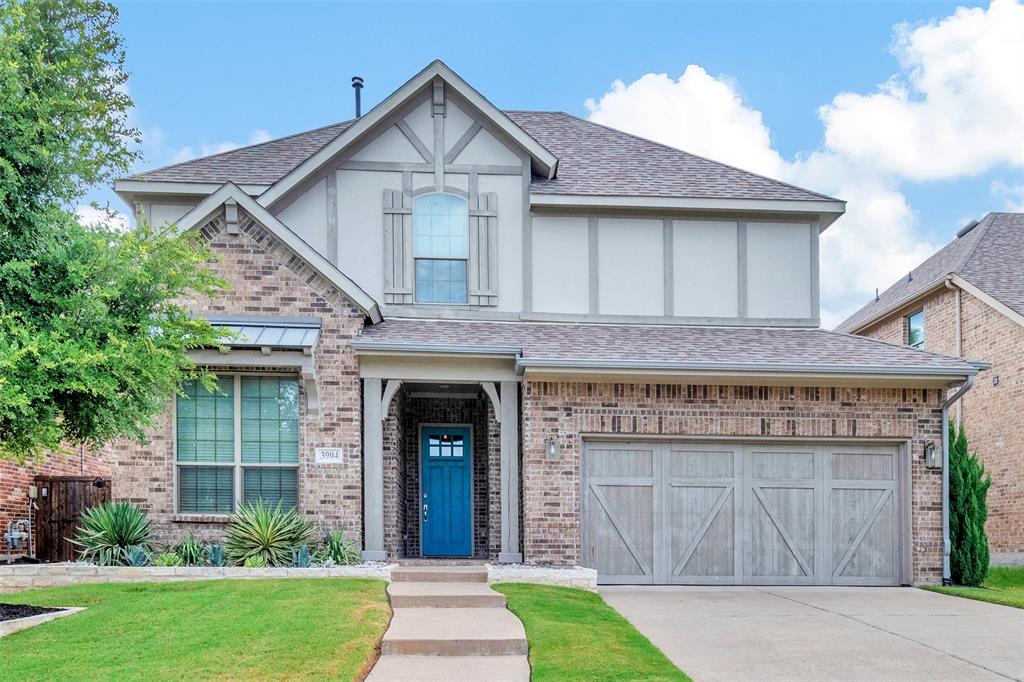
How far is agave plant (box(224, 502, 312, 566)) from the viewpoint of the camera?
11.0m

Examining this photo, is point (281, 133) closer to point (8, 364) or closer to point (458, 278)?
point (458, 278)

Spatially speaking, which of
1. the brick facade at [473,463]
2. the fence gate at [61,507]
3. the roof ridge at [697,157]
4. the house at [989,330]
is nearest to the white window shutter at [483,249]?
the brick facade at [473,463]

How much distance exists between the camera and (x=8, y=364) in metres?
6.86

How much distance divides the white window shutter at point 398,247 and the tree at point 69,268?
189 inches

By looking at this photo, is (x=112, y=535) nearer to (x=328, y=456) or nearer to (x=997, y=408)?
(x=328, y=456)

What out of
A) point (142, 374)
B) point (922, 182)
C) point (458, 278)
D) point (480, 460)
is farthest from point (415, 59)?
point (922, 182)

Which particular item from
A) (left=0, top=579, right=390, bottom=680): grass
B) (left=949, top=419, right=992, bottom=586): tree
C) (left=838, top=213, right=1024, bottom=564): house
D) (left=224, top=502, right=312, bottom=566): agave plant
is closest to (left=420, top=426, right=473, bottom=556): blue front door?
(left=224, top=502, right=312, bottom=566): agave plant

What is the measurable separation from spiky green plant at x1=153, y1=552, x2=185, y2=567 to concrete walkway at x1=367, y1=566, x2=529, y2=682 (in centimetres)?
296

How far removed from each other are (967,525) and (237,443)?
10.5 meters

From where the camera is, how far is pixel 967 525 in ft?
40.8

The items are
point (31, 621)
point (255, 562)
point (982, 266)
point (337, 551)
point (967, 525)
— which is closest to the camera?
point (31, 621)

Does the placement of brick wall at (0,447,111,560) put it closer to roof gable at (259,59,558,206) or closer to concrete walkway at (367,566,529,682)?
roof gable at (259,59,558,206)

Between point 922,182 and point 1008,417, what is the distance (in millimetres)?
9814

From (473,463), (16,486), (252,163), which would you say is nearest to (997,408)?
(473,463)
